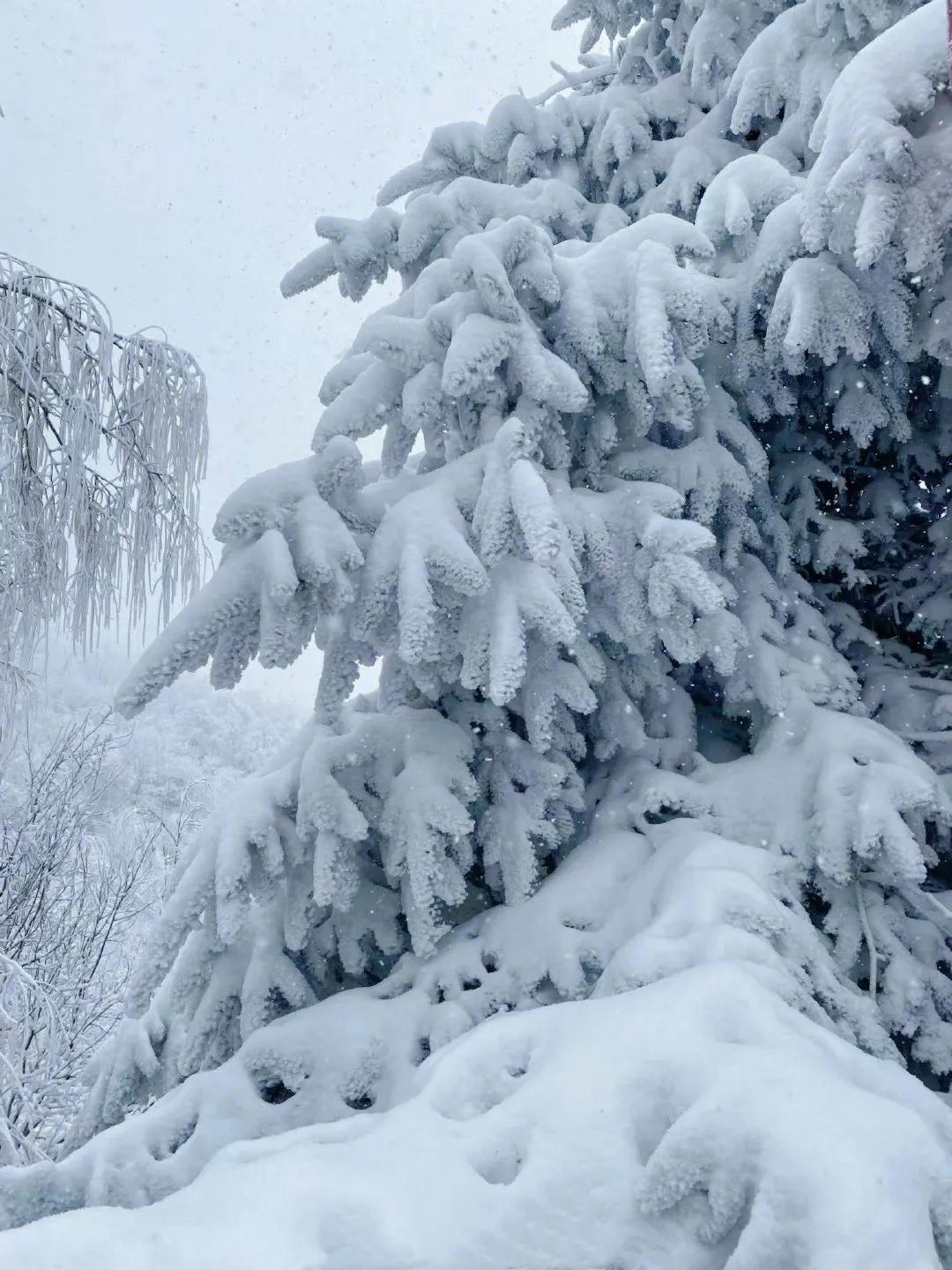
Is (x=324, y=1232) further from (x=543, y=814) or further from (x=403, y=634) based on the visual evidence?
(x=543, y=814)

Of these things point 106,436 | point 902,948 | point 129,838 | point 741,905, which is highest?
point 106,436

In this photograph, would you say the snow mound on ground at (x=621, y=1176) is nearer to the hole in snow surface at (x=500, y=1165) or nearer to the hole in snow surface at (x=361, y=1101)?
the hole in snow surface at (x=500, y=1165)

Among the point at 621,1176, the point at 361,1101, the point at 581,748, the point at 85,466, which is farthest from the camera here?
the point at 85,466

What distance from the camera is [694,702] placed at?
333cm

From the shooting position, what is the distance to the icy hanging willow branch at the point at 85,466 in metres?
3.76

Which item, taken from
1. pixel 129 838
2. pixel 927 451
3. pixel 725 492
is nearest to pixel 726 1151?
pixel 725 492

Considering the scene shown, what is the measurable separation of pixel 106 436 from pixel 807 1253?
12.5 feet

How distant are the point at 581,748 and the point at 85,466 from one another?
2.39 metres

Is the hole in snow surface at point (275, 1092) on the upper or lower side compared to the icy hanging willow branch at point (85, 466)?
lower

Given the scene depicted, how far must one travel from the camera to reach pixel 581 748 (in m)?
2.78

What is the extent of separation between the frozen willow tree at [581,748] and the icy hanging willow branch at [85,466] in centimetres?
124

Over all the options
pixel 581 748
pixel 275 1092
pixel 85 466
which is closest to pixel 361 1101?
pixel 275 1092

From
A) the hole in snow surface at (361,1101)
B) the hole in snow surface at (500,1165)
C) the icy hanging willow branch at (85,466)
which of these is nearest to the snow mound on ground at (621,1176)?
the hole in snow surface at (500,1165)

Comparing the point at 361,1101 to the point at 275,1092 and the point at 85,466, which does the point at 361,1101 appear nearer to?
the point at 275,1092
